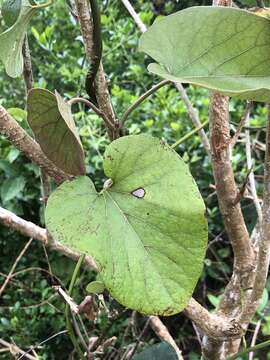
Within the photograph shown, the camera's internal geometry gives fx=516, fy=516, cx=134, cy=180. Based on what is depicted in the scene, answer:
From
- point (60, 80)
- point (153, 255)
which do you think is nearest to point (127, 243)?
point (153, 255)

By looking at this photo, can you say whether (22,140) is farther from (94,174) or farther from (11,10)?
(94,174)

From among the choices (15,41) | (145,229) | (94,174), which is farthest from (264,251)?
(94,174)

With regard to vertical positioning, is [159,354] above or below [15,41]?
below

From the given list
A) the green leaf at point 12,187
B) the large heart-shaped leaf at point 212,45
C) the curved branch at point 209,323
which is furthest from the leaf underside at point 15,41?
the green leaf at point 12,187

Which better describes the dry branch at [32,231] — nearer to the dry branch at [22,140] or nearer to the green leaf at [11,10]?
the dry branch at [22,140]

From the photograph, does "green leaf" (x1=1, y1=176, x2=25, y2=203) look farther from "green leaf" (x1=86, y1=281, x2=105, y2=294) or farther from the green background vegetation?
"green leaf" (x1=86, y1=281, x2=105, y2=294)

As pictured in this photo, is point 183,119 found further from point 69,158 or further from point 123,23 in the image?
point 69,158

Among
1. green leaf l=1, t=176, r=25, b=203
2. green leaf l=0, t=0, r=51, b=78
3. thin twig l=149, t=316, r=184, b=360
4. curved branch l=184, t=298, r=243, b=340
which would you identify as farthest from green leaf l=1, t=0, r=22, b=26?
green leaf l=1, t=176, r=25, b=203
